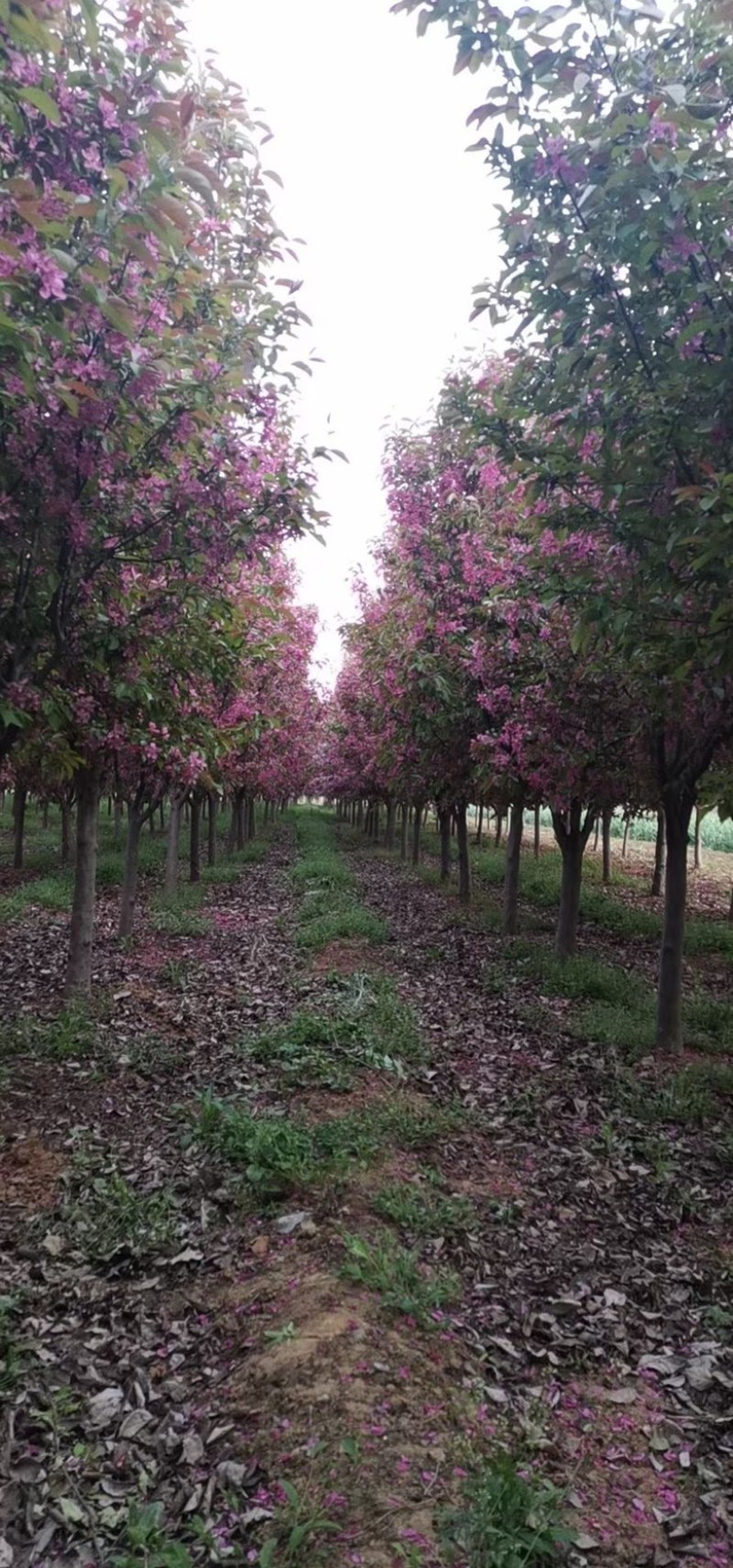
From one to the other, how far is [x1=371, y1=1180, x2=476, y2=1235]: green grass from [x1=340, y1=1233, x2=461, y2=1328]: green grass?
279 mm

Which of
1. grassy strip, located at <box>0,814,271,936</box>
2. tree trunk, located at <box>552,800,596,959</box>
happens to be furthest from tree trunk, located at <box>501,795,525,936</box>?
grassy strip, located at <box>0,814,271,936</box>

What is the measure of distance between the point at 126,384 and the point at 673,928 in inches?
249

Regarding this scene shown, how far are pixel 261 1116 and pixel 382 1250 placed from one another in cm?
173

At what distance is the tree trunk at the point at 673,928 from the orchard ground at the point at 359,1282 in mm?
285

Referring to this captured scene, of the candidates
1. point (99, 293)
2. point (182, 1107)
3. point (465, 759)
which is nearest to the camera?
point (99, 293)

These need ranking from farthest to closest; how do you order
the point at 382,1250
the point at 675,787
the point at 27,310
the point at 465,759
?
the point at 465,759 → the point at 675,787 → the point at 382,1250 → the point at 27,310

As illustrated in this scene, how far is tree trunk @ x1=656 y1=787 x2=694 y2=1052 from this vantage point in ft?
25.4

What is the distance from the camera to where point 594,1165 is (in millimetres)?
5469

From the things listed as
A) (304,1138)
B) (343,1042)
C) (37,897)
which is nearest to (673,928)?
(343,1042)

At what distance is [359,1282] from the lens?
3.80 metres

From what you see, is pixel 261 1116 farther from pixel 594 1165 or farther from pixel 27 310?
pixel 27 310

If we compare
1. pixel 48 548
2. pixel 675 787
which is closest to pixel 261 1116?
pixel 48 548

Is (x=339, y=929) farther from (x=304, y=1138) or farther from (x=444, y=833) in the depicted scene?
(x=444, y=833)

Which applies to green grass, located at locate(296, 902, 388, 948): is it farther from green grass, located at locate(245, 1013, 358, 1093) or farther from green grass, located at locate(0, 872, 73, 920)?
green grass, located at locate(0, 872, 73, 920)
